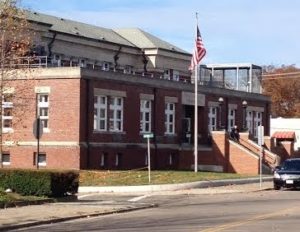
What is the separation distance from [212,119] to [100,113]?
1502 centimetres

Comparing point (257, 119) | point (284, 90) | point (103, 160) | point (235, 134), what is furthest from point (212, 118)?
point (284, 90)

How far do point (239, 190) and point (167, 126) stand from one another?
703 inches

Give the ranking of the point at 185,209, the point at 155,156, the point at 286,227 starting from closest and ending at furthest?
the point at 286,227, the point at 185,209, the point at 155,156

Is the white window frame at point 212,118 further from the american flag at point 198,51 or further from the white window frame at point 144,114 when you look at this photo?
the american flag at point 198,51

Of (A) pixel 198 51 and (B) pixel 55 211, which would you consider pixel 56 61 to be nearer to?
(A) pixel 198 51

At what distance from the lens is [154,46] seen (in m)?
68.2

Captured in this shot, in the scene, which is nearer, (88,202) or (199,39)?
(88,202)

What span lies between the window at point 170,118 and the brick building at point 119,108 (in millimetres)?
72

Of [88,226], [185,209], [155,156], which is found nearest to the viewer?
[88,226]

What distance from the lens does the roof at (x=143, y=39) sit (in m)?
68.8

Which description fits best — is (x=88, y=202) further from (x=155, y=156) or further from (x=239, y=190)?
(x=155, y=156)

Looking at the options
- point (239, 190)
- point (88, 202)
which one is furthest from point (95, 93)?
point (88, 202)

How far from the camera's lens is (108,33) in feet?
224

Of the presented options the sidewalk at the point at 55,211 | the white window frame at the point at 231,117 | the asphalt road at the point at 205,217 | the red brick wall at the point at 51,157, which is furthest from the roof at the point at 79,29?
the sidewalk at the point at 55,211
